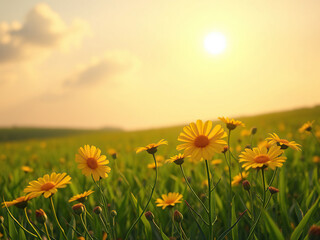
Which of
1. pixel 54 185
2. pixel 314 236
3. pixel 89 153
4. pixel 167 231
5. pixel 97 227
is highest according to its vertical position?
pixel 89 153

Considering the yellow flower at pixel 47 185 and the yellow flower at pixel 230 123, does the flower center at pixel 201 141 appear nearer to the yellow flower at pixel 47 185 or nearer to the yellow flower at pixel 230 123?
the yellow flower at pixel 230 123

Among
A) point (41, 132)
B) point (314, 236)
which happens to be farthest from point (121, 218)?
point (41, 132)

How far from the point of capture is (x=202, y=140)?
987 millimetres

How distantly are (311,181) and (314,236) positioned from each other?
4.79 feet

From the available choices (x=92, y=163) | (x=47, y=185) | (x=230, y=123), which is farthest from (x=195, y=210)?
(x=47, y=185)

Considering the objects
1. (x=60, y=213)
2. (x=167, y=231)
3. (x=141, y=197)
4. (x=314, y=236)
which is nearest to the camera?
(x=314, y=236)

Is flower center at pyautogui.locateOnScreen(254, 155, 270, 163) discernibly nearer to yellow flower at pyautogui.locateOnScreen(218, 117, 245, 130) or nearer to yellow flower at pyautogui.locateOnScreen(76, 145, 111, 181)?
yellow flower at pyautogui.locateOnScreen(218, 117, 245, 130)

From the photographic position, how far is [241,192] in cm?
205

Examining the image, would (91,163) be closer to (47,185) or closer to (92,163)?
(92,163)

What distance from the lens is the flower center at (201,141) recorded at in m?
0.98

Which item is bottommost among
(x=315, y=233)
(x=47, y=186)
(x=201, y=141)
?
(x=315, y=233)

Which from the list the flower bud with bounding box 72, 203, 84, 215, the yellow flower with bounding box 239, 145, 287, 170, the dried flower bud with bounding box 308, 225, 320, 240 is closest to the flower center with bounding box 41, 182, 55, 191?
the flower bud with bounding box 72, 203, 84, 215

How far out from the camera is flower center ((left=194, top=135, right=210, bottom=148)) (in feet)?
3.21

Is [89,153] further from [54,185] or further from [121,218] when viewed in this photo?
[121,218]
